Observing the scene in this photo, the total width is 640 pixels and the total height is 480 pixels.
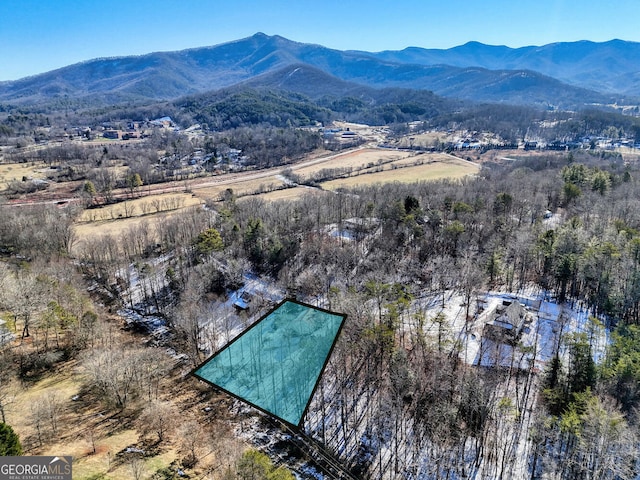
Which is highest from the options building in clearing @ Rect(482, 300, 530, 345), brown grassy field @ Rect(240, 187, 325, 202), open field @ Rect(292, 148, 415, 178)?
open field @ Rect(292, 148, 415, 178)

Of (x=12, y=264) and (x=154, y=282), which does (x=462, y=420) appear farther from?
(x=12, y=264)

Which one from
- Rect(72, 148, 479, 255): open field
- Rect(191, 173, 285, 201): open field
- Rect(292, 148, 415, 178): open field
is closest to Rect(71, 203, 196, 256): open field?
Rect(72, 148, 479, 255): open field

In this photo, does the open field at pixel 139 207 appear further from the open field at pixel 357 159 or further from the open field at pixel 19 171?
the open field at pixel 357 159

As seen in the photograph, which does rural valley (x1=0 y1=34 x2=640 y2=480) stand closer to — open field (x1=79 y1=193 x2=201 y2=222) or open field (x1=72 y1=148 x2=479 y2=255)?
open field (x1=79 y1=193 x2=201 y2=222)

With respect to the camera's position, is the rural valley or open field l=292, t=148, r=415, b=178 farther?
open field l=292, t=148, r=415, b=178
